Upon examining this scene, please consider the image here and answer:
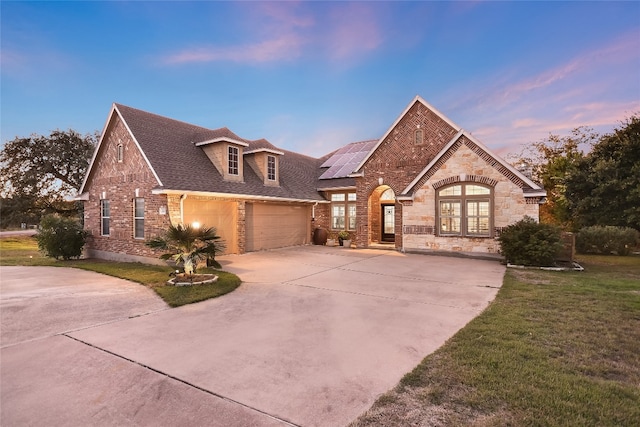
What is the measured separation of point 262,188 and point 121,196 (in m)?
6.82

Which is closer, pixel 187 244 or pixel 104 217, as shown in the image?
pixel 187 244

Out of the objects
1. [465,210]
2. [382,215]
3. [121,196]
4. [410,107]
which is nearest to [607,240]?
[465,210]

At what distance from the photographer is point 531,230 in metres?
11.8

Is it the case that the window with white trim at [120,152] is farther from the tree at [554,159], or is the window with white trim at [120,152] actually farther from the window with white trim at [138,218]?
the tree at [554,159]

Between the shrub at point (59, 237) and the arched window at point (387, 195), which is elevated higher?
the arched window at point (387, 195)

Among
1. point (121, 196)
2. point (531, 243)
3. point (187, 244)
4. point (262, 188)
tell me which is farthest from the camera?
point (262, 188)

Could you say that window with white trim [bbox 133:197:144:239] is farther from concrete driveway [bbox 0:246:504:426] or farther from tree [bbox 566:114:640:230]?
tree [bbox 566:114:640:230]

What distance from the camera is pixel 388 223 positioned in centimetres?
2084

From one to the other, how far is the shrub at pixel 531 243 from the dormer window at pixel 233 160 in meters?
12.9

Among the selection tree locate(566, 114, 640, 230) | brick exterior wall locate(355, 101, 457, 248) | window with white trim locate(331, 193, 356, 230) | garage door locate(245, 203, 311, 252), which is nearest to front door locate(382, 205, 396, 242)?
brick exterior wall locate(355, 101, 457, 248)

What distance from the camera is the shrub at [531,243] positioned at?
37.3 feet

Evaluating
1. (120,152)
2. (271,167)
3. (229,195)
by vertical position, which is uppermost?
(120,152)

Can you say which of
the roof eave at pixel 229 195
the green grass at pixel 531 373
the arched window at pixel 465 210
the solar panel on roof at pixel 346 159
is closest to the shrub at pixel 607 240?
the arched window at pixel 465 210

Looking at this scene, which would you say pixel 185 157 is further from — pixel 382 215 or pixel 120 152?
pixel 382 215
